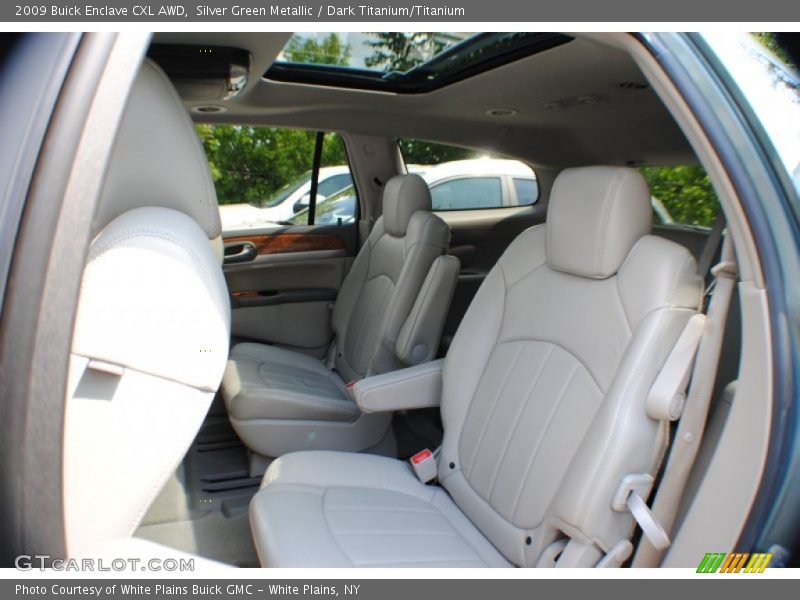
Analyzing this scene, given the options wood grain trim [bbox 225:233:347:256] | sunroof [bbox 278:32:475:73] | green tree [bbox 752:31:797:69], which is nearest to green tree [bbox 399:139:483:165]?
wood grain trim [bbox 225:233:347:256]

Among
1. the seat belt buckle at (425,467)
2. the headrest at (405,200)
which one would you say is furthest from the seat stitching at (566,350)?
the headrest at (405,200)

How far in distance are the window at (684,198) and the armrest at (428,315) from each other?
76 cm

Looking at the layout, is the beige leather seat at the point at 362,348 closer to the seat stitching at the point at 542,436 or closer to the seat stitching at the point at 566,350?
the seat stitching at the point at 566,350

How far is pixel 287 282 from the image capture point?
329 cm

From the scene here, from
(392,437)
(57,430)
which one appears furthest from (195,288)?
(392,437)

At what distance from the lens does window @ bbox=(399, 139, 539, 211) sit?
133 inches

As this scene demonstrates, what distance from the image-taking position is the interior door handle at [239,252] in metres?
3.14

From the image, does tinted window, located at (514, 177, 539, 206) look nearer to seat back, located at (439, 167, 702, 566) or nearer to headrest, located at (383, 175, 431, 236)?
headrest, located at (383, 175, 431, 236)

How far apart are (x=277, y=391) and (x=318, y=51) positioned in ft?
3.84

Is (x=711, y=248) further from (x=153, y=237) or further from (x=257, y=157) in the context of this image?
(x=257, y=157)

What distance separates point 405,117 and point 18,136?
92.3 inches

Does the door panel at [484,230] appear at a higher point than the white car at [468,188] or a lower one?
lower

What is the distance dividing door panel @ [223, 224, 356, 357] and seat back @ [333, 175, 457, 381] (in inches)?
10.5
